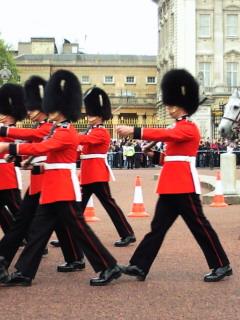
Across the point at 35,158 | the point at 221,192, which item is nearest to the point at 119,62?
the point at 221,192

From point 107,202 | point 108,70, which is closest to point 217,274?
point 107,202

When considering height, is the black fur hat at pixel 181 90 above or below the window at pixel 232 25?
below

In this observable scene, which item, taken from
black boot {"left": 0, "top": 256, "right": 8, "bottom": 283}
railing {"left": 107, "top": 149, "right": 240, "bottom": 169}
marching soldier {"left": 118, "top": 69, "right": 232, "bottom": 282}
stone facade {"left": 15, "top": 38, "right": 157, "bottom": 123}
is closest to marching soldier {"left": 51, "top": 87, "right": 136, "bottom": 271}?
marching soldier {"left": 118, "top": 69, "right": 232, "bottom": 282}

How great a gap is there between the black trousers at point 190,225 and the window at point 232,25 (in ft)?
142

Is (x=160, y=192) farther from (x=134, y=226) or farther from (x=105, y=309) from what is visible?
(x=134, y=226)

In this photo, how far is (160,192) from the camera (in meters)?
5.62

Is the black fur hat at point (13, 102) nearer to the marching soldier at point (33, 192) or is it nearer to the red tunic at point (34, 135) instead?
the marching soldier at point (33, 192)

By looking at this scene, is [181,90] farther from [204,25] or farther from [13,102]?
[204,25]

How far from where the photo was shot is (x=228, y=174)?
1238 cm

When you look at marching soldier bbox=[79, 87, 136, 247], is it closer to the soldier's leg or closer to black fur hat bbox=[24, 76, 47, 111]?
black fur hat bbox=[24, 76, 47, 111]

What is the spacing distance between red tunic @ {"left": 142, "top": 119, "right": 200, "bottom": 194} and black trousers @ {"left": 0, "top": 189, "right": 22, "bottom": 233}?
172 cm

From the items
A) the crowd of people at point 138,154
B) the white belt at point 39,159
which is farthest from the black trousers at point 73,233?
the crowd of people at point 138,154

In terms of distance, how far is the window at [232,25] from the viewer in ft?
155

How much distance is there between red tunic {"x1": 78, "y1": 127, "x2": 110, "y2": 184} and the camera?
23.9 ft
